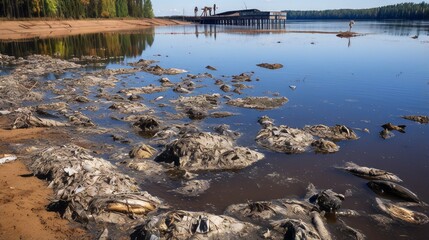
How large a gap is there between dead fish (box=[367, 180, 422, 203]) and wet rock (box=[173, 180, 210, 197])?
481 cm

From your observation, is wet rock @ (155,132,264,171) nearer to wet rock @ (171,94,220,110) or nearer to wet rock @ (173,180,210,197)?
wet rock @ (173,180,210,197)

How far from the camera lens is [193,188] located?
900cm

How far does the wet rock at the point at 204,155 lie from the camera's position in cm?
1038

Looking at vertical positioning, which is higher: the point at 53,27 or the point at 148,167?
the point at 53,27

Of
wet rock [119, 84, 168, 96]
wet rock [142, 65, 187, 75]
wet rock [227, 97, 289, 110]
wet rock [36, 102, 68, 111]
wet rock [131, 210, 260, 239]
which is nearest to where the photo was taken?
wet rock [131, 210, 260, 239]

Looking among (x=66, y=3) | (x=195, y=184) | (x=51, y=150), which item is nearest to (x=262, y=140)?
(x=195, y=184)

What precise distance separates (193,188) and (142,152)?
283 cm

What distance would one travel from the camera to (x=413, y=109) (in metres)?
16.7

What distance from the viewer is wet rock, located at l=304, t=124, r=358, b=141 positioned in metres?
12.9

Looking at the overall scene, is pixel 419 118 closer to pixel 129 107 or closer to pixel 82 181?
pixel 129 107

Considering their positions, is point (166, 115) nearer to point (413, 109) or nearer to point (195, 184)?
point (195, 184)

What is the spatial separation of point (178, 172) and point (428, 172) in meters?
7.93

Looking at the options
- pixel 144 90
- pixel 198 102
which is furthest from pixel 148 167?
pixel 144 90

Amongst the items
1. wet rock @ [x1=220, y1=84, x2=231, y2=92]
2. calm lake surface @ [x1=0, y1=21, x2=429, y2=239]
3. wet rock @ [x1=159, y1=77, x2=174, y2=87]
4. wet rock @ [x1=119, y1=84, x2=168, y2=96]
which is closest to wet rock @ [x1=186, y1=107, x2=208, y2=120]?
calm lake surface @ [x1=0, y1=21, x2=429, y2=239]
